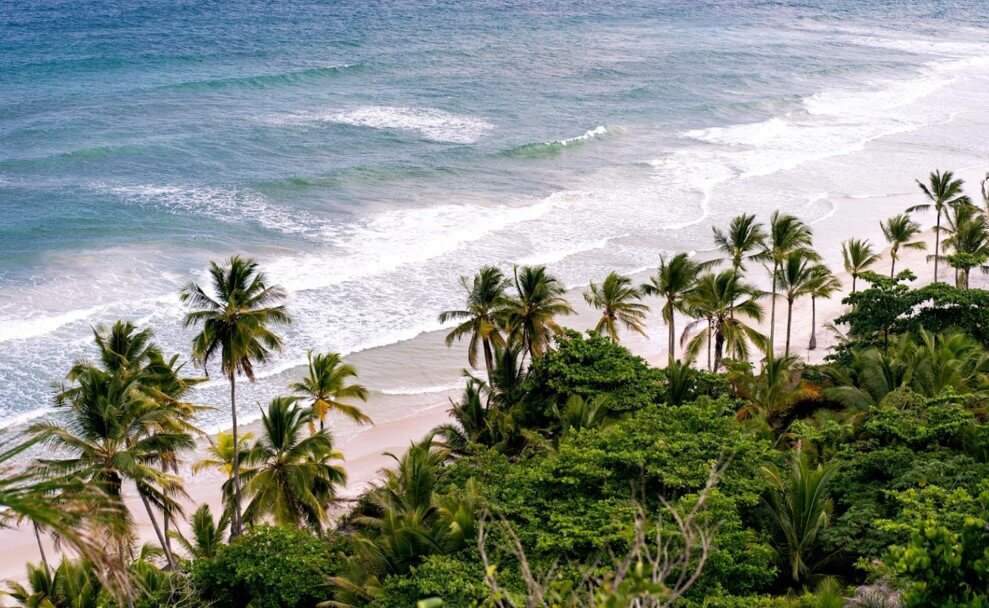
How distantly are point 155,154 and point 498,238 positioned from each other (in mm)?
27434

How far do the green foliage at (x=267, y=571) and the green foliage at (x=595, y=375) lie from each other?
32.1 feet

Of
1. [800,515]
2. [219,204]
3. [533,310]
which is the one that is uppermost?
[219,204]

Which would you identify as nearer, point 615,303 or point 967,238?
point 615,303

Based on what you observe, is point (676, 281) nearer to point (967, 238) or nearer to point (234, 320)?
point (967, 238)

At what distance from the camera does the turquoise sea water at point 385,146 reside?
158ft

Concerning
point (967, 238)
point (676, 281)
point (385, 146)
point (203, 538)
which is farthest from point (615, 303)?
point (385, 146)

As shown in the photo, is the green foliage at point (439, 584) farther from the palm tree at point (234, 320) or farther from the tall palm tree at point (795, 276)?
the tall palm tree at point (795, 276)

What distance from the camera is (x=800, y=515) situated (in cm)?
2173

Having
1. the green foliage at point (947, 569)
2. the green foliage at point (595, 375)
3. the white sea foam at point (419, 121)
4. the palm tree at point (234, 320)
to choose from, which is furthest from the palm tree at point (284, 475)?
the white sea foam at point (419, 121)

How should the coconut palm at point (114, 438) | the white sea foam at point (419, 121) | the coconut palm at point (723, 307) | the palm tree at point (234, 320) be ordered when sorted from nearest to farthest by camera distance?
1. the coconut palm at point (114, 438)
2. the palm tree at point (234, 320)
3. the coconut palm at point (723, 307)
4. the white sea foam at point (419, 121)

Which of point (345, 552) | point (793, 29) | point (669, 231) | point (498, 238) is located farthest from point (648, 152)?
point (793, 29)

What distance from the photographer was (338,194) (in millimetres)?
60719

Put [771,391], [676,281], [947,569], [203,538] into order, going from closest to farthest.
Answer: [947,569] → [203,538] → [771,391] → [676,281]

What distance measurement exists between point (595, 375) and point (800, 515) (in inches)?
368
